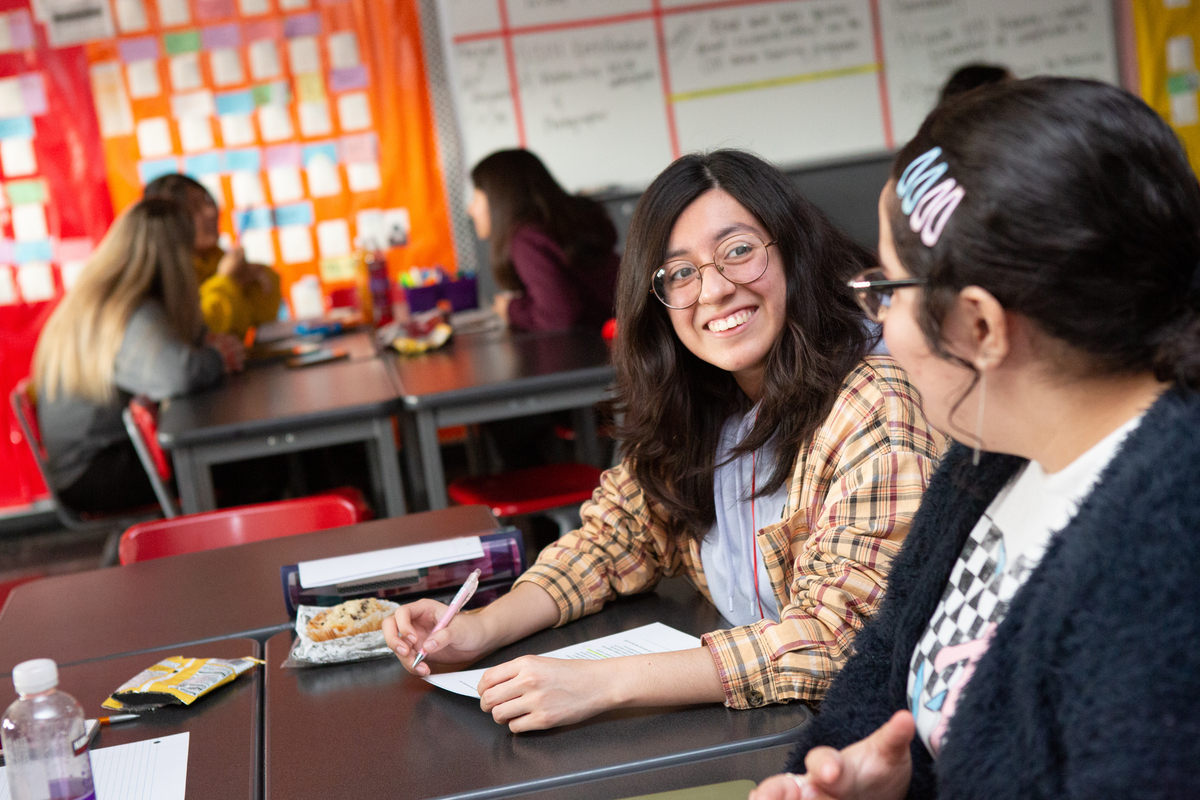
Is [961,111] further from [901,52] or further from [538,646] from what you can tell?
[901,52]

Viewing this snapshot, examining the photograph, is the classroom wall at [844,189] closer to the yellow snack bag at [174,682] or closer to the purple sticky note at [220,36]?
the purple sticky note at [220,36]

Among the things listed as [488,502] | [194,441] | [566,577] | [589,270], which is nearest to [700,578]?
[566,577]

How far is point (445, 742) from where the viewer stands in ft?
3.68

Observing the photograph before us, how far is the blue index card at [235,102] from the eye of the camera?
4926mm

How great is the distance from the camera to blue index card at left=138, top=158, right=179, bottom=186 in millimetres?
4863

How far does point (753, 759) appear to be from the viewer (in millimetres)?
1043

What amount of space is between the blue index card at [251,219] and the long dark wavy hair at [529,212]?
153cm

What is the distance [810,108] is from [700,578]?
3997 millimetres

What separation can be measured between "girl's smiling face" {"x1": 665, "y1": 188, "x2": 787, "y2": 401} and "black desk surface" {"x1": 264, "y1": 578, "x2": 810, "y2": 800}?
0.47 meters

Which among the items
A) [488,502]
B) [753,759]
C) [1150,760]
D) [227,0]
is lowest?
[488,502]

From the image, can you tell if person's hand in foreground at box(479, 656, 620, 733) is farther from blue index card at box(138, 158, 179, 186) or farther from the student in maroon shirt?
blue index card at box(138, 158, 179, 186)

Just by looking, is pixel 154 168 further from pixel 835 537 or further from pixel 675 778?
pixel 675 778

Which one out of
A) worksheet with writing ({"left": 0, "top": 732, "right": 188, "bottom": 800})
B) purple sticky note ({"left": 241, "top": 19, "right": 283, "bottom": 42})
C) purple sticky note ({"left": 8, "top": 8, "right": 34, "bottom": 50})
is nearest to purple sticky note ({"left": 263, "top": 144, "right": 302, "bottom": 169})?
purple sticky note ({"left": 241, "top": 19, "right": 283, "bottom": 42})

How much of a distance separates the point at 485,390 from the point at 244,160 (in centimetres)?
279
